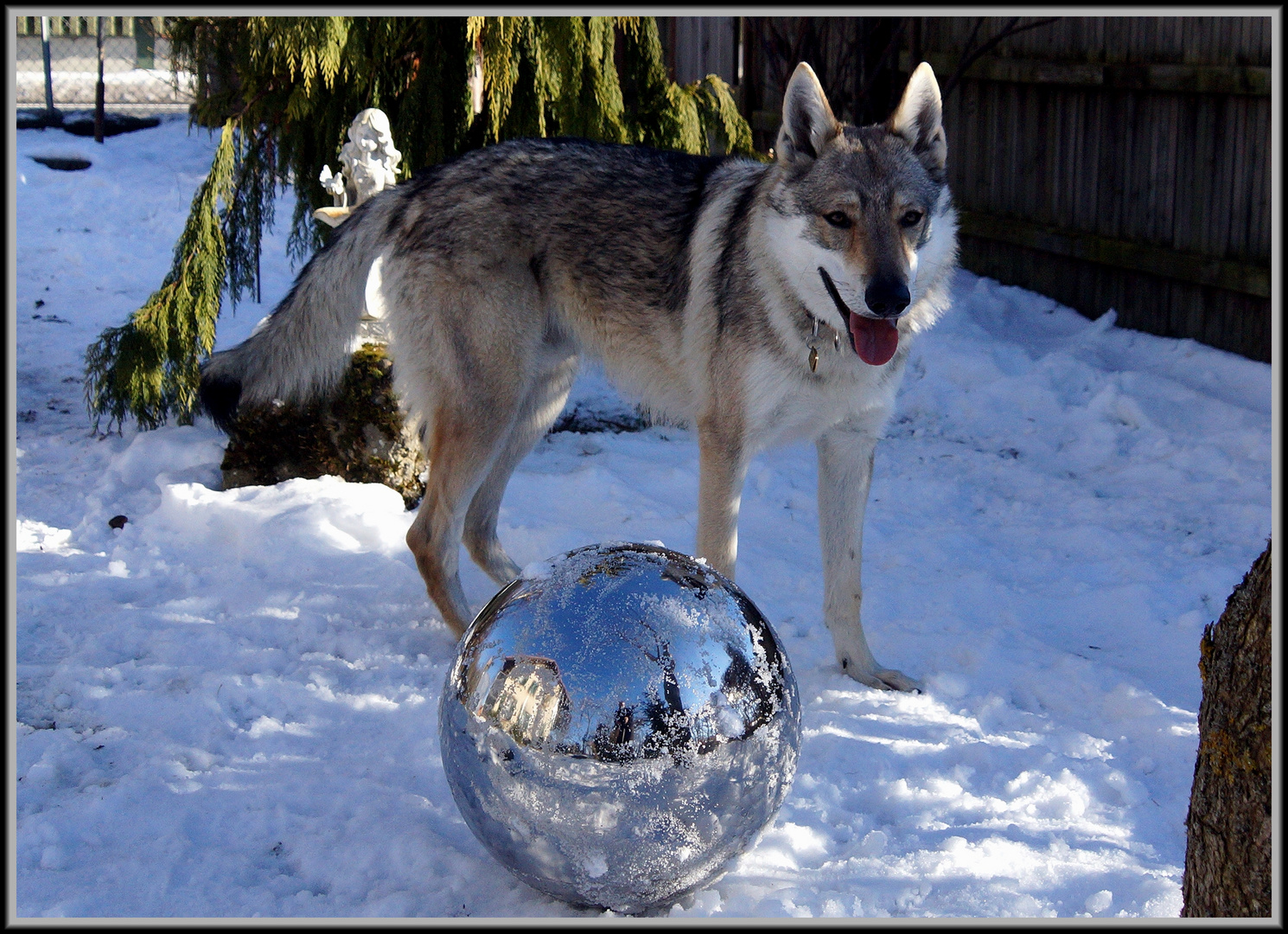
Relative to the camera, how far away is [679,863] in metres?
2.34

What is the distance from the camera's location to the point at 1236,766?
2.04 meters

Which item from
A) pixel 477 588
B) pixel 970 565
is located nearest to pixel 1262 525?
pixel 970 565

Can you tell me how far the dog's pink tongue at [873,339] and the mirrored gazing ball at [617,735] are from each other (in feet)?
3.67

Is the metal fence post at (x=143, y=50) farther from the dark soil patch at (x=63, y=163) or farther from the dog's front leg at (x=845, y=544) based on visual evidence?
the dog's front leg at (x=845, y=544)

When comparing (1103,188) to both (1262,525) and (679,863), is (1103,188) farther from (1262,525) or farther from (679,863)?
(679,863)

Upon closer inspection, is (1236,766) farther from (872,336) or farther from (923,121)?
(923,121)

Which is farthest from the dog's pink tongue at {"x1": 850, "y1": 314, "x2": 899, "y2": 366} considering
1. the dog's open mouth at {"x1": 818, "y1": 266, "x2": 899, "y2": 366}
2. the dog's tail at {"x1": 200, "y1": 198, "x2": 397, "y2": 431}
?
the dog's tail at {"x1": 200, "y1": 198, "x2": 397, "y2": 431}

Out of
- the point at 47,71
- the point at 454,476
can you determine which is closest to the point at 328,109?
the point at 454,476

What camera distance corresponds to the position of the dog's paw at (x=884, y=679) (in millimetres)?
3768

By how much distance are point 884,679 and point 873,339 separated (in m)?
1.20

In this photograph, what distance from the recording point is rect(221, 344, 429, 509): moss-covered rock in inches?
205

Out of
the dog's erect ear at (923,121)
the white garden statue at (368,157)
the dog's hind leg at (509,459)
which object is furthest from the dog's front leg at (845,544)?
the white garden statue at (368,157)

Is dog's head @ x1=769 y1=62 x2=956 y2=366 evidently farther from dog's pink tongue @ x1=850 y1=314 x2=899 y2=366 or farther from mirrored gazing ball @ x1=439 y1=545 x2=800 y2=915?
mirrored gazing ball @ x1=439 y1=545 x2=800 y2=915

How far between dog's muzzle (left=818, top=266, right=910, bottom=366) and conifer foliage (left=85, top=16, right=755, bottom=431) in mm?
2788
